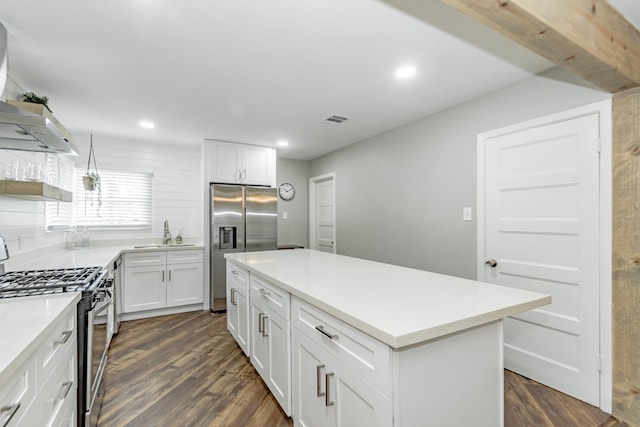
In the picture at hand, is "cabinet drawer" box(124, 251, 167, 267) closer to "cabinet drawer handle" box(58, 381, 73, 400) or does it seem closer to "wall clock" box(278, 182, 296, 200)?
"wall clock" box(278, 182, 296, 200)

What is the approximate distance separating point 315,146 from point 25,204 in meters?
3.35

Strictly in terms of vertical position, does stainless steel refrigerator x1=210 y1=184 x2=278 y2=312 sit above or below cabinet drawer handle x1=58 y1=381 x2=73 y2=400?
above

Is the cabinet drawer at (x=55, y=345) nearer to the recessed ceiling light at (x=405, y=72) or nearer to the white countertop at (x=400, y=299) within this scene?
Result: the white countertop at (x=400, y=299)

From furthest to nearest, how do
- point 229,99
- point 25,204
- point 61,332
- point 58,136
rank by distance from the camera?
point 229,99 → point 25,204 → point 58,136 → point 61,332

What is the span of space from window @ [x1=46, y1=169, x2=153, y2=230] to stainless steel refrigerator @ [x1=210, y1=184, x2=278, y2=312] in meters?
1.07

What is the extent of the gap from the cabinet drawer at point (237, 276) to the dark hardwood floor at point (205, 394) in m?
0.65

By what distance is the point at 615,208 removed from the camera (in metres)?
1.93

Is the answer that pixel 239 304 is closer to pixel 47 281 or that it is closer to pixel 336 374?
pixel 47 281

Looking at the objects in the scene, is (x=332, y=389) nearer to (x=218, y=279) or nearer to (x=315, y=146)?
(x=218, y=279)

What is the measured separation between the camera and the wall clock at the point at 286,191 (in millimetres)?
5363

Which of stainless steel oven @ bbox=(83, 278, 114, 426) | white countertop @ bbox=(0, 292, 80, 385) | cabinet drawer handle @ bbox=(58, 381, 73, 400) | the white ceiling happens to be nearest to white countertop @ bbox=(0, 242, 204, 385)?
white countertop @ bbox=(0, 292, 80, 385)

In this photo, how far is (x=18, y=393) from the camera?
2.98 feet

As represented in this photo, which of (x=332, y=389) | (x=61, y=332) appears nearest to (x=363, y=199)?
(x=332, y=389)

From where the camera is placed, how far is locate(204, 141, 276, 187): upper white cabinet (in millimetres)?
4223
